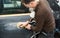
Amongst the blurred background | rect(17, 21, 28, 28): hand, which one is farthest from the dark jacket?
the blurred background

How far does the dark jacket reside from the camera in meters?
3.17

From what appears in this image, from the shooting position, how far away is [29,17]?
3861 millimetres

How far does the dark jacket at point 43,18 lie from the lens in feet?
10.4

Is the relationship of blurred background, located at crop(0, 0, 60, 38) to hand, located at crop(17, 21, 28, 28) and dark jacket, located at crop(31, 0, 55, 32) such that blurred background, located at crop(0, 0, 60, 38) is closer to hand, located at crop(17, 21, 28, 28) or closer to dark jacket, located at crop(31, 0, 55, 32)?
hand, located at crop(17, 21, 28, 28)

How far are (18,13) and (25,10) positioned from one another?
0.44 feet

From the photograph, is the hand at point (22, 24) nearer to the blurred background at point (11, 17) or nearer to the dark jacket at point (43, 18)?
the blurred background at point (11, 17)

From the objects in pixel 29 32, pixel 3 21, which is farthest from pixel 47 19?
pixel 3 21

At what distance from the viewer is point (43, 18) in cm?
319

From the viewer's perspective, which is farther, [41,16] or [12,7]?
[12,7]

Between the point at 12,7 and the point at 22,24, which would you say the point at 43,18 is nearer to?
the point at 22,24

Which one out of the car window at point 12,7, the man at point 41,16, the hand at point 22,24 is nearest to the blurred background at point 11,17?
the car window at point 12,7

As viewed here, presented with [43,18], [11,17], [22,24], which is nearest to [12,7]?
[11,17]

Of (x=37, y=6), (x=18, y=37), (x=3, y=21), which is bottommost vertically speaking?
(x=18, y=37)

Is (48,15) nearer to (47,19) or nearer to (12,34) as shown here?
(47,19)
